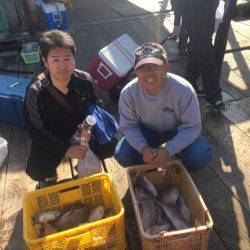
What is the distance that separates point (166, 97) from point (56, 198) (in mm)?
1169

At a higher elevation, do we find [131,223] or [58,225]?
[58,225]

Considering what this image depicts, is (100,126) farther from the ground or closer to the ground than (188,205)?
farther from the ground

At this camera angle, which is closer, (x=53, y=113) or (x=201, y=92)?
(x=53, y=113)

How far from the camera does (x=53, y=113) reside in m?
2.84

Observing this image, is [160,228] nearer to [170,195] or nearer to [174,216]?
[174,216]

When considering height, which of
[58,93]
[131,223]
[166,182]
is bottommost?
[131,223]

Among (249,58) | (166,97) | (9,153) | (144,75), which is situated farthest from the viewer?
(249,58)

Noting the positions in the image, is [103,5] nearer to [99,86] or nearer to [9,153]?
[99,86]

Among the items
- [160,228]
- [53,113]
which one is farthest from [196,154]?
[53,113]

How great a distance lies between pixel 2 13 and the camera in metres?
6.67

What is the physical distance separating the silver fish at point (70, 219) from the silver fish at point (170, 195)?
0.64 metres

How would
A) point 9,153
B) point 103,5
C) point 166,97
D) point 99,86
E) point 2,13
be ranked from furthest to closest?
point 103,5
point 2,13
point 99,86
point 9,153
point 166,97

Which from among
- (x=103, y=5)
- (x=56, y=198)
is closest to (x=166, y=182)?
(x=56, y=198)

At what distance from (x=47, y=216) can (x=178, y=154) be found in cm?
124
